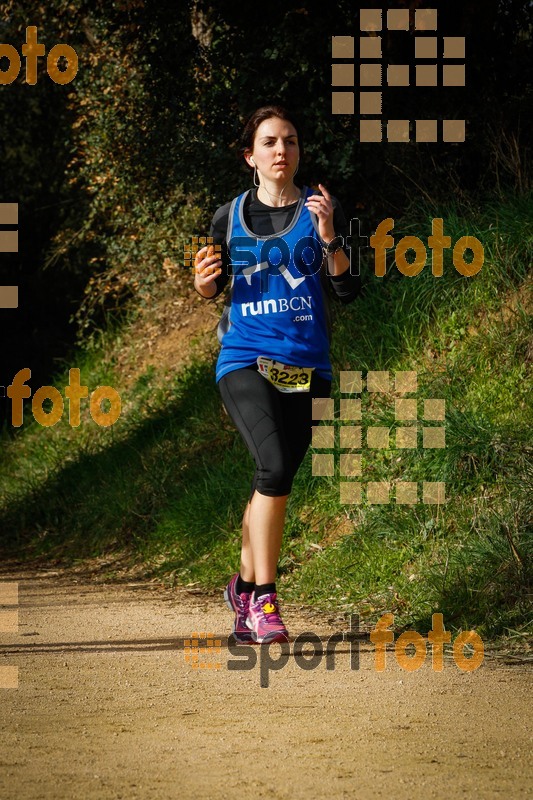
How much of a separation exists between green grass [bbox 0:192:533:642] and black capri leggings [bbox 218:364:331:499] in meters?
1.22

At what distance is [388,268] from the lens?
829 cm

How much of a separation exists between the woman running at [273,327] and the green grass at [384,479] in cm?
112

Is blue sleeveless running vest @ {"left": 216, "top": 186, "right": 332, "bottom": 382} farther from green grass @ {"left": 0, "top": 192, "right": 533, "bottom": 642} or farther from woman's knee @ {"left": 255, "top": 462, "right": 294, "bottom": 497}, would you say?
green grass @ {"left": 0, "top": 192, "right": 533, "bottom": 642}

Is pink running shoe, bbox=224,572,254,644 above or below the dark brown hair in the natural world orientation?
below

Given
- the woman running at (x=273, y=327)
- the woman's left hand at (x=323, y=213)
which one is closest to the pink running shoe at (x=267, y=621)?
the woman running at (x=273, y=327)

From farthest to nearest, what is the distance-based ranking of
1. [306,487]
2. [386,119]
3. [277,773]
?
[386,119]
[306,487]
[277,773]

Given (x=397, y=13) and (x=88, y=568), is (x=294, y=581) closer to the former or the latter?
(x=88, y=568)

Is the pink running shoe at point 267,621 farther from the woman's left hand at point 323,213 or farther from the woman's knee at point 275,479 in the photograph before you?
the woman's left hand at point 323,213

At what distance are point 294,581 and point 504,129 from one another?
12.9 ft

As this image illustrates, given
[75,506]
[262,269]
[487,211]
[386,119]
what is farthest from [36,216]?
[262,269]

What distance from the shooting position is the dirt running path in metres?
3.22

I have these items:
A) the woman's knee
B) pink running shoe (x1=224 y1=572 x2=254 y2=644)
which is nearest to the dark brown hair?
the woman's knee

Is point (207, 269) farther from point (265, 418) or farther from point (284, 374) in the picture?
point (265, 418)

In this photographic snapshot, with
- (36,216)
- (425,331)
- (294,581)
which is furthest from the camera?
(36,216)
